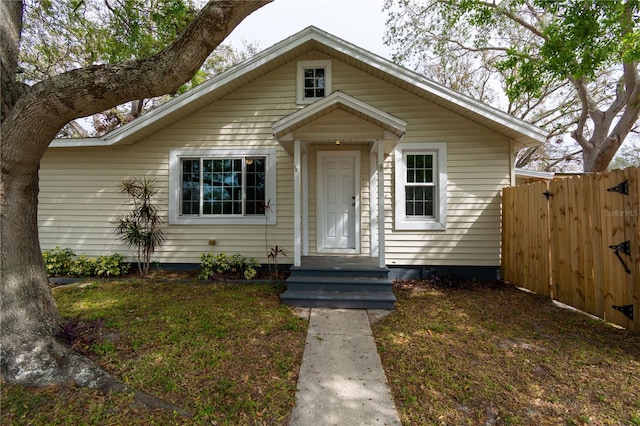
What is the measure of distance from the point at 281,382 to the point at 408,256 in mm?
4351

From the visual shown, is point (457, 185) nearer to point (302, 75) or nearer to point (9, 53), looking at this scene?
point (302, 75)

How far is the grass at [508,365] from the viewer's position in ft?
7.48

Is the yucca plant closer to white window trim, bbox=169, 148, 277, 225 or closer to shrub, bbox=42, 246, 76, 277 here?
white window trim, bbox=169, 148, 277, 225

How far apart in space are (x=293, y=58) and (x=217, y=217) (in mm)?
4039

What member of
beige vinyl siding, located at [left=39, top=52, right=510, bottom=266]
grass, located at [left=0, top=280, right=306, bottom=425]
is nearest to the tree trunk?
grass, located at [left=0, top=280, right=306, bottom=425]

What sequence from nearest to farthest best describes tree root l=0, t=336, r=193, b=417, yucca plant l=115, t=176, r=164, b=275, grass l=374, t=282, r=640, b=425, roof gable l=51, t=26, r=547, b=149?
grass l=374, t=282, r=640, b=425
tree root l=0, t=336, r=193, b=417
roof gable l=51, t=26, r=547, b=149
yucca plant l=115, t=176, r=164, b=275

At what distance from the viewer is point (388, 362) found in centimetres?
302

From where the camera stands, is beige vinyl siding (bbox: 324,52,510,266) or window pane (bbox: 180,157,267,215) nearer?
beige vinyl siding (bbox: 324,52,510,266)

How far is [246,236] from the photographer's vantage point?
6.47 m

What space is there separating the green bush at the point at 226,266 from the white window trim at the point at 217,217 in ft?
2.56

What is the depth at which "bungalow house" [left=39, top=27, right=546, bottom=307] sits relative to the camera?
20.0 feet

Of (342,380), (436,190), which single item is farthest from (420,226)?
(342,380)

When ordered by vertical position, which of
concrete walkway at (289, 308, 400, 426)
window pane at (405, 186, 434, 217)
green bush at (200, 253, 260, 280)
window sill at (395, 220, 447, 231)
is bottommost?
concrete walkway at (289, 308, 400, 426)

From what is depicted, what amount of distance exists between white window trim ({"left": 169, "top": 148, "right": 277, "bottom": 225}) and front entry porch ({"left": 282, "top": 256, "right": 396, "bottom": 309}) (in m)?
1.93
